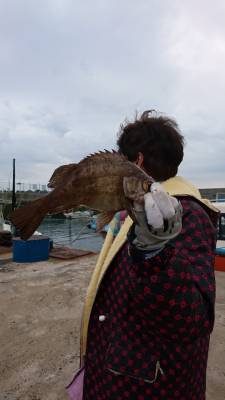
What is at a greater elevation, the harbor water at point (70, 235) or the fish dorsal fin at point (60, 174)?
the fish dorsal fin at point (60, 174)

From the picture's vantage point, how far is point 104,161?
155 cm

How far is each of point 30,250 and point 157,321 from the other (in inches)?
381

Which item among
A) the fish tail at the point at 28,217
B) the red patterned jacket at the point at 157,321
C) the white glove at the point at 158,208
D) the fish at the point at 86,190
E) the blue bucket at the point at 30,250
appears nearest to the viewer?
the white glove at the point at 158,208

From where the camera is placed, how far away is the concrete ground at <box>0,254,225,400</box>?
12.8 feet

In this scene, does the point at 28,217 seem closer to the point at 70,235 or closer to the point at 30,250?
the point at 30,250

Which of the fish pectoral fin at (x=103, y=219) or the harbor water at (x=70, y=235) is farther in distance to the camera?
the harbor water at (x=70, y=235)

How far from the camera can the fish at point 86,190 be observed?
1474 millimetres

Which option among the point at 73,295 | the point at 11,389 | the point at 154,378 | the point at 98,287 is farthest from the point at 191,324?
the point at 73,295

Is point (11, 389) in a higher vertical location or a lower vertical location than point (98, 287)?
lower

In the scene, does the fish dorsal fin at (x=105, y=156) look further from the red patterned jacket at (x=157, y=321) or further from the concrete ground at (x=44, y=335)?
the concrete ground at (x=44, y=335)

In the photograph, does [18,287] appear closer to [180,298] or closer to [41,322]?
[41,322]

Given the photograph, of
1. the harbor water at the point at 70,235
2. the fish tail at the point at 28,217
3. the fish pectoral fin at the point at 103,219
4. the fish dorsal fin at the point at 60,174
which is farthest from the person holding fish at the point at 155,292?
the harbor water at the point at 70,235

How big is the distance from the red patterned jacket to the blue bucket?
8996 millimetres

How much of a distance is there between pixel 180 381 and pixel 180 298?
1.87 ft
